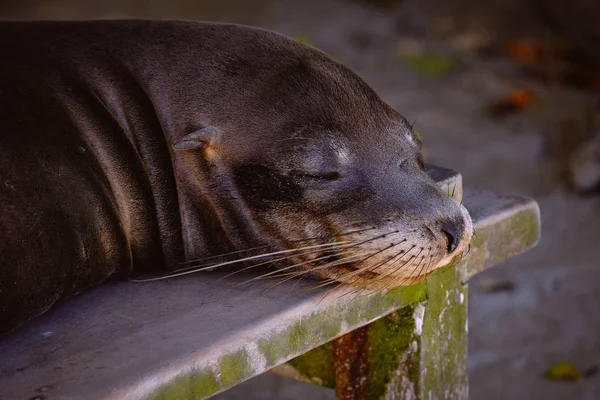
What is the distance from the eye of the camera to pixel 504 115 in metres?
6.49

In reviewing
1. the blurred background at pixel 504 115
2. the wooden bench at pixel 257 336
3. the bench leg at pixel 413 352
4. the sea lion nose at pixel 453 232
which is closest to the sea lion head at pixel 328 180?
the sea lion nose at pixel 453 232

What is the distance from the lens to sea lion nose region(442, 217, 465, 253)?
8.21 feet

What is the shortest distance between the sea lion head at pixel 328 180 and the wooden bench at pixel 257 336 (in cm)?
13

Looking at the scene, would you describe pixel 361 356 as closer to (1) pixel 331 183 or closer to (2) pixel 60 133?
(1) pixel 331 183

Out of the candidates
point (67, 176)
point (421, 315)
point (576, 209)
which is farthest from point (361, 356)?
point (576, 209)

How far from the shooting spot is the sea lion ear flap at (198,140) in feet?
8.64

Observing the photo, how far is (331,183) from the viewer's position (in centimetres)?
260

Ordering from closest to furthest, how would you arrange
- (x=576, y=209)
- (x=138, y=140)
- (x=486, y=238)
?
(x=138, y=140)
(x=486, y=238)
(x=576, y=209)

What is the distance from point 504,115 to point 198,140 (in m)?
4.15

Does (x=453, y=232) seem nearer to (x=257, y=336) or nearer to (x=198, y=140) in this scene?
(x=257, y=336)

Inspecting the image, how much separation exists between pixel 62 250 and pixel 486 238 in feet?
3.97

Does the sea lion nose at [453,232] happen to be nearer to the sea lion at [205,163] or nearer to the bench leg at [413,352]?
the sea lion at [205,163]

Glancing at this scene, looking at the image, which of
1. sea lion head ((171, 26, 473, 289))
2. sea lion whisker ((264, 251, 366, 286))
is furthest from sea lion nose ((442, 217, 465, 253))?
sea lion whisker ((264, 251, 366, 286))

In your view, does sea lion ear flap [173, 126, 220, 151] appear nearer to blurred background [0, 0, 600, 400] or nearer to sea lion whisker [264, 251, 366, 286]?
sea lion whisker [264, 251, 366, 286]
